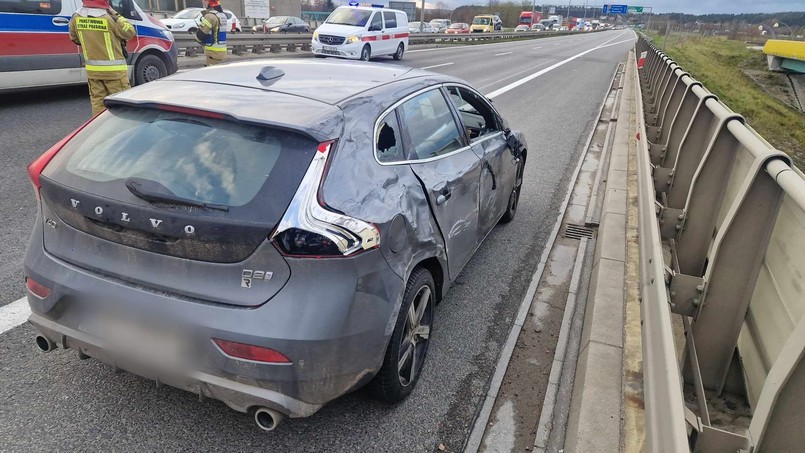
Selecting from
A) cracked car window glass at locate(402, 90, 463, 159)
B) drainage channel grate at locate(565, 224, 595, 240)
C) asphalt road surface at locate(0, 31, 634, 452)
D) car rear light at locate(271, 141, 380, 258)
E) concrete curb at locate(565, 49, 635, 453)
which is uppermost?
cracked car window glass at locate(402, 90, 463, 159)

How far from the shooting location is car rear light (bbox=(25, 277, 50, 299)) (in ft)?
8.54

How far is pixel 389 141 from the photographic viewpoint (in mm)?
3031

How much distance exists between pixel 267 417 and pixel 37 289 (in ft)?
4.10

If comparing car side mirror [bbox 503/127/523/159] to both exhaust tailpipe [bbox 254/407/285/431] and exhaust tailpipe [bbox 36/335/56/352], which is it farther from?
exhaust tailpipe [bbox 36/335/56/352]

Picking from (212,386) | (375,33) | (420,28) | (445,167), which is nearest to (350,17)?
(375,33)

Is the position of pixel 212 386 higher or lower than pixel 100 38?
lower

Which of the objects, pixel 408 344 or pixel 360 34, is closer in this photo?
pixel 408 344

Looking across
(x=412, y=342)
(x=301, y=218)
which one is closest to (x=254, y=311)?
(x=301, y=218)

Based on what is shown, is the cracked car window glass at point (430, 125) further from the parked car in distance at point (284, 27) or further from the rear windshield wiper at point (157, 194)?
the parked car in distance at point (284, 27)

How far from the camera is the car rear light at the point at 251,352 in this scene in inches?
90.3

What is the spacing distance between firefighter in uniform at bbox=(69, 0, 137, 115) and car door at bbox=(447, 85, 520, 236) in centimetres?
470

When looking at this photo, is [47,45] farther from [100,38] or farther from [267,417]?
[267,417]

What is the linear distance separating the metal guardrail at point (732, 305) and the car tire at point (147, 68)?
30.1 feet

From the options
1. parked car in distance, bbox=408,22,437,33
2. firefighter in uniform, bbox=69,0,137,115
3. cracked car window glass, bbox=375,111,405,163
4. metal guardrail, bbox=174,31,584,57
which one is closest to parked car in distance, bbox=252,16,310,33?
A: parked car in distance, bbox=408,22,437,33
